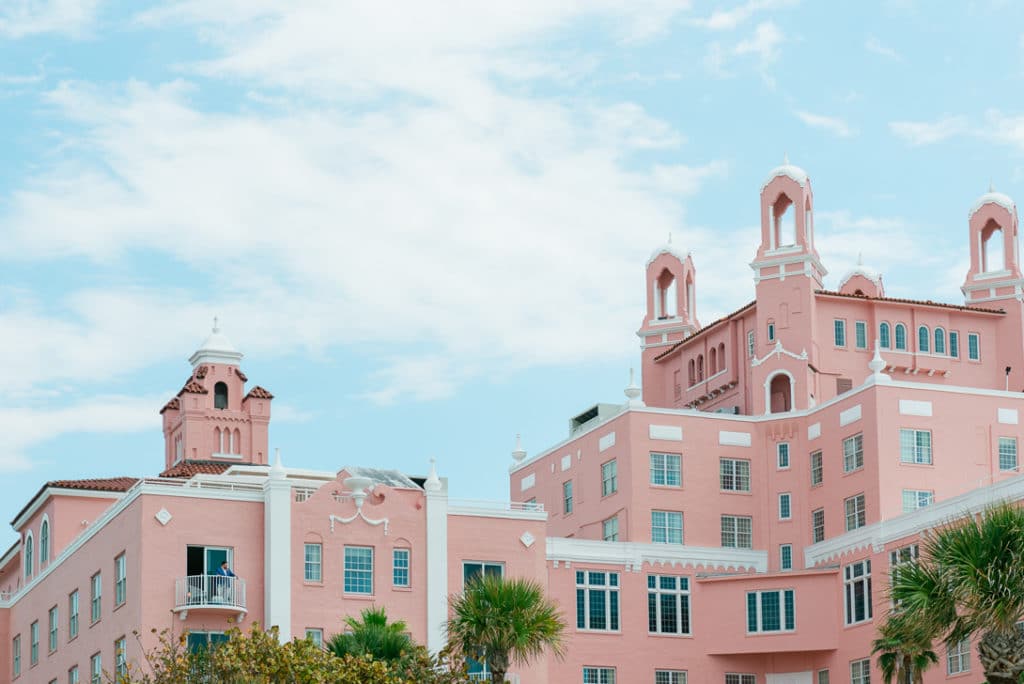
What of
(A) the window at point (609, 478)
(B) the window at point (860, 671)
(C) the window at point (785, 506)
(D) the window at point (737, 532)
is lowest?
(B) the window at point (860, 671)

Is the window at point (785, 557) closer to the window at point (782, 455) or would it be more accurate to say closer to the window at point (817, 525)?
the window at point (817, 525)

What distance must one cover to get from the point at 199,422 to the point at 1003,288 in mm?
42398

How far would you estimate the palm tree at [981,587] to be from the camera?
38.6 m

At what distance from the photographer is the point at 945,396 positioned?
263ft

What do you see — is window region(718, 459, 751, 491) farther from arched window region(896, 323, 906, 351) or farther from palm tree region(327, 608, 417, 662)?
palm tree region(327, 608, 417, 662)

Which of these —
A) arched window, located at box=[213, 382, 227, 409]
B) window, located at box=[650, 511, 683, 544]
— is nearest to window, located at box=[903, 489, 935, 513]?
window, located at box=[650, 511, 683, 544]

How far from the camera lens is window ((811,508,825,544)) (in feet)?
268

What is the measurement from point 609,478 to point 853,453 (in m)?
10.5

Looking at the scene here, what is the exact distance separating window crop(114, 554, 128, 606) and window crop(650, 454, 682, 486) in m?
23.6

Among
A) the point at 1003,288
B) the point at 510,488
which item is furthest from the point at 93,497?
the point at 1003,288

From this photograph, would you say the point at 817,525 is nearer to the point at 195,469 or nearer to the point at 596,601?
the point at 596,601

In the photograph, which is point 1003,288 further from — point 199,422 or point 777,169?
point 199,422

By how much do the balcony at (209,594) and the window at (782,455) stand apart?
85.5 ft

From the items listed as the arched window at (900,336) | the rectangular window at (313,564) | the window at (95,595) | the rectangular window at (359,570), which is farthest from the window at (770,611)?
the window at (95,595)
